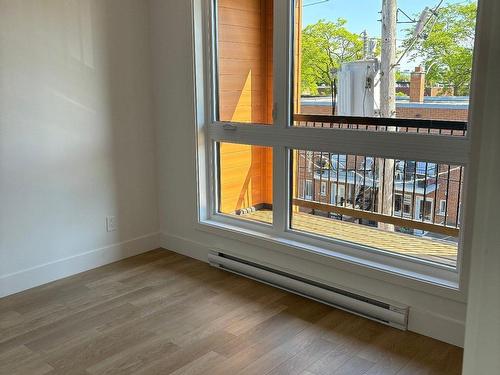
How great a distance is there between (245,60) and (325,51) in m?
0.66

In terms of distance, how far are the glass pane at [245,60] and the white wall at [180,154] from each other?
0.75ft

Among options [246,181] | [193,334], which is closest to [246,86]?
[246,181]

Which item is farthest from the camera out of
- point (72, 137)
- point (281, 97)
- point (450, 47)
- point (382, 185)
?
point (72, 137)

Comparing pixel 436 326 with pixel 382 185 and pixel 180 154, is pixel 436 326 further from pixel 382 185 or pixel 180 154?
pixel 180 154

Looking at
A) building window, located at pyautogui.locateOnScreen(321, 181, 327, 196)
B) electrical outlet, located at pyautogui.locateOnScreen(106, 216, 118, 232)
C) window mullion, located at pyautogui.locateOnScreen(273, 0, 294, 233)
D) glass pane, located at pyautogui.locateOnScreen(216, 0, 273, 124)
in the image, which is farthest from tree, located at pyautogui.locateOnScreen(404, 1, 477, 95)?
electrical outlet, located at pyautogui.locateOnScreen(106, 216, 118, 232)

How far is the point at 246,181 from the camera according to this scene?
11.5 ft

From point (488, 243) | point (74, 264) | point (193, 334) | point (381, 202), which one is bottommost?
point (193, 334)

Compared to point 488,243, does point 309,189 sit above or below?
below

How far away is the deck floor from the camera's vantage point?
8.59 feet

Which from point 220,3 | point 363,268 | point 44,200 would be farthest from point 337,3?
point 44,200

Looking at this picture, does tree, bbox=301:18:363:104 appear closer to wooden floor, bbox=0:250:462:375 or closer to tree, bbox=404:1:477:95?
tree, bbox=404:1:477:95

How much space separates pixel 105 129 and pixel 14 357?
67.0 inches

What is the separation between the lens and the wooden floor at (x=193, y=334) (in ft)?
7.61

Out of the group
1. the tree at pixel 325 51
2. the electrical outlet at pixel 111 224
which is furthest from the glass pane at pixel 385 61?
the electrical outlet at pixel 111 224
